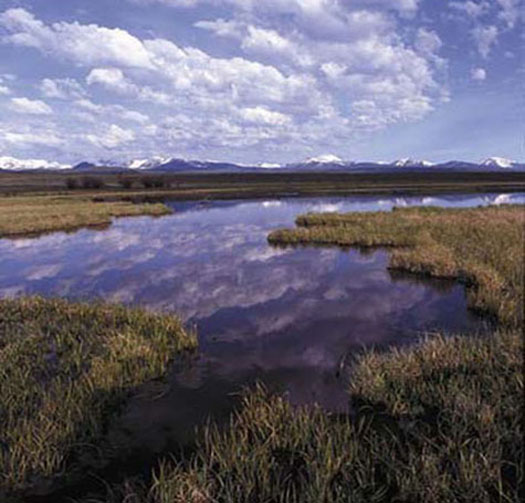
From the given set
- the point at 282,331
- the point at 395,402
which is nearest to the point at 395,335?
the point at 282,331

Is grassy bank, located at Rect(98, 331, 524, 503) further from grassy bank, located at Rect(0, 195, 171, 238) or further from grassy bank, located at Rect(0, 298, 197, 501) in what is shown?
grassy bank, located at Rect(0, 195, 171, 238)

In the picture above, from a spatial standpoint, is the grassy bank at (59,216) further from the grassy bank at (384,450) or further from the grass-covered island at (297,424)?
the grassy bank at (384,450)

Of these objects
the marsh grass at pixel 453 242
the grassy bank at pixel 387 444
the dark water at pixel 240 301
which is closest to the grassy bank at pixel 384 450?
the grassy bank at pixel 387 444

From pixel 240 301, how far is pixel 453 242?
1546 cm

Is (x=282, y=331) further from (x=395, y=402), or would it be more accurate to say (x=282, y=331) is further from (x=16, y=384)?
(x=16, y=384)

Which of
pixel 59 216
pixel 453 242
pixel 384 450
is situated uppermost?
pixel 59 216

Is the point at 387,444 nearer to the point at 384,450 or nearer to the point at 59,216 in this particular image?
the point at 384,450

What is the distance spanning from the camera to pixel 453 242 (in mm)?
29156

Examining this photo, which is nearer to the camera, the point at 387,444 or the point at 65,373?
the point at 387,444

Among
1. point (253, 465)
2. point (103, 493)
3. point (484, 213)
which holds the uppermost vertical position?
point (484, 213)

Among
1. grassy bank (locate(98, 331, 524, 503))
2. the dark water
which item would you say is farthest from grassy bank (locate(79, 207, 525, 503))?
the dark water

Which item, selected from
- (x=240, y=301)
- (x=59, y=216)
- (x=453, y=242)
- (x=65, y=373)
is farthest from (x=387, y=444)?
(x=59, y=216)

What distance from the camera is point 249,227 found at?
1897 inches

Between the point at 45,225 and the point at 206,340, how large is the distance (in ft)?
124
